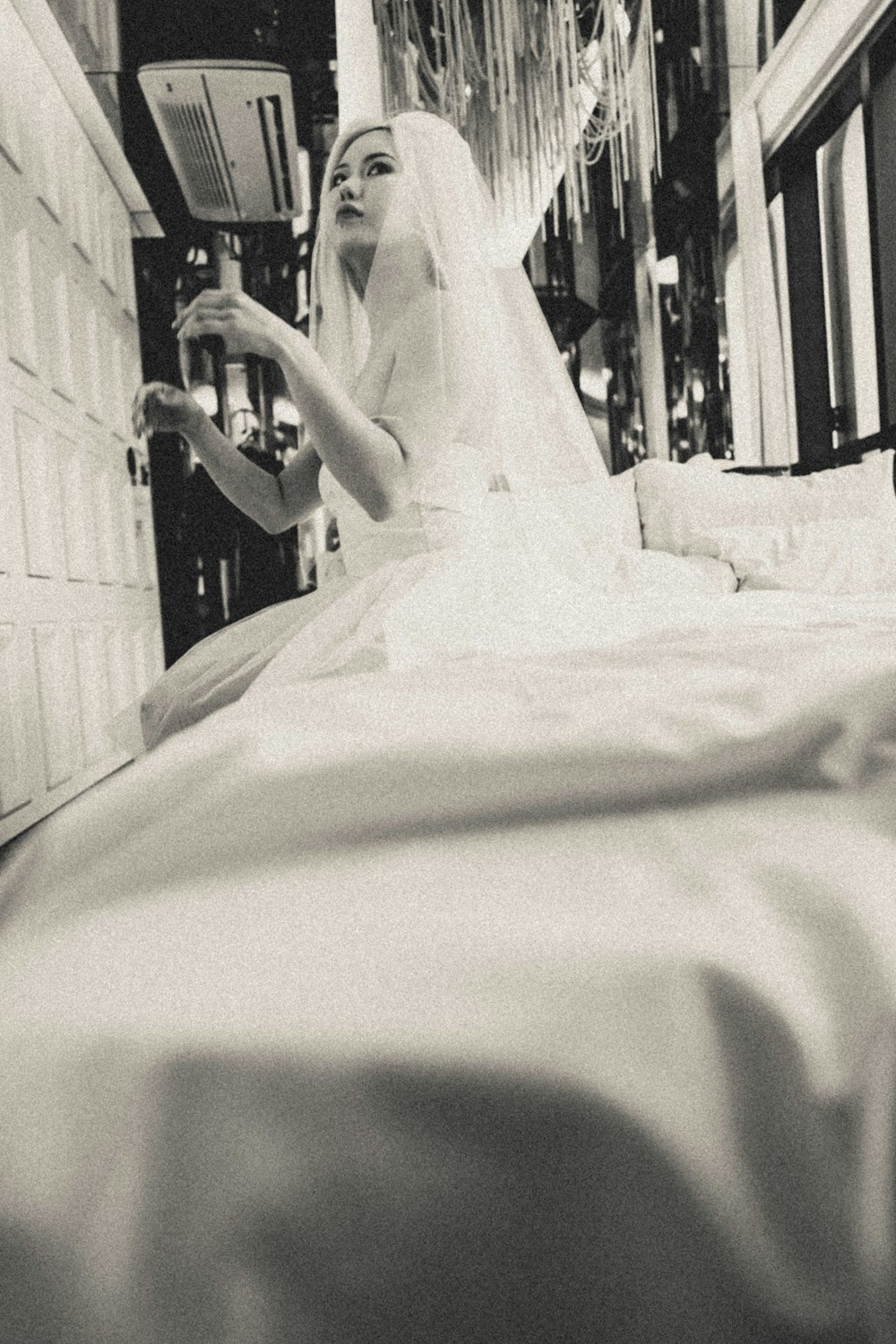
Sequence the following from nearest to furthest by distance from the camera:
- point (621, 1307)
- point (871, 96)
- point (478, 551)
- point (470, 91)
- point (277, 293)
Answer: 1. point (621, 1307)
2. point (478, 551)
3. point (470, 91)
4. point (871, 96)
5. point (277, 293)

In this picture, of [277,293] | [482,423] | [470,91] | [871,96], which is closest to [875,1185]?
[482,423]

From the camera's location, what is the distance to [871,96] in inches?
123

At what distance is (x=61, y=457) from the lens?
3.27m

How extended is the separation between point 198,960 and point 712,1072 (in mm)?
200

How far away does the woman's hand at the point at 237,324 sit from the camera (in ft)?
3.84

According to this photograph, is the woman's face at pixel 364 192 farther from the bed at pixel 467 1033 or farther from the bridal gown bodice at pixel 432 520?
the bed at pixel 467 1033

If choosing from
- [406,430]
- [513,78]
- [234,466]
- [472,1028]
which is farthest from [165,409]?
[513,78]

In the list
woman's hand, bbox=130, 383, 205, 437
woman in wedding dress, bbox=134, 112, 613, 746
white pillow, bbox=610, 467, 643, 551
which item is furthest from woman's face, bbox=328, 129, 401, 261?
white pillow, bbox=610, 467, 643, 551

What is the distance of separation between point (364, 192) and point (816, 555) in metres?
1.48

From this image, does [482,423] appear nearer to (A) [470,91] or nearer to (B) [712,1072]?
(B) [712,1072]

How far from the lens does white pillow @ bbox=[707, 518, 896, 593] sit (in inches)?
93.9

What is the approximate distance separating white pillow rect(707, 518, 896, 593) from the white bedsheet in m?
2.03

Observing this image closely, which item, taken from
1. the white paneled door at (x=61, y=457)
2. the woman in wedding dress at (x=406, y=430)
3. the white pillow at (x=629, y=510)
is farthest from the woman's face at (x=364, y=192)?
the white paneled door at (x=61, y=457)

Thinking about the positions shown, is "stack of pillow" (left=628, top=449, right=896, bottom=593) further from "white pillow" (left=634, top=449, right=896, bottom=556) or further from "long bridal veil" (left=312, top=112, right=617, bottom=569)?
"long bridal veil" (left=312, top=112, right=617, bottom=569)
